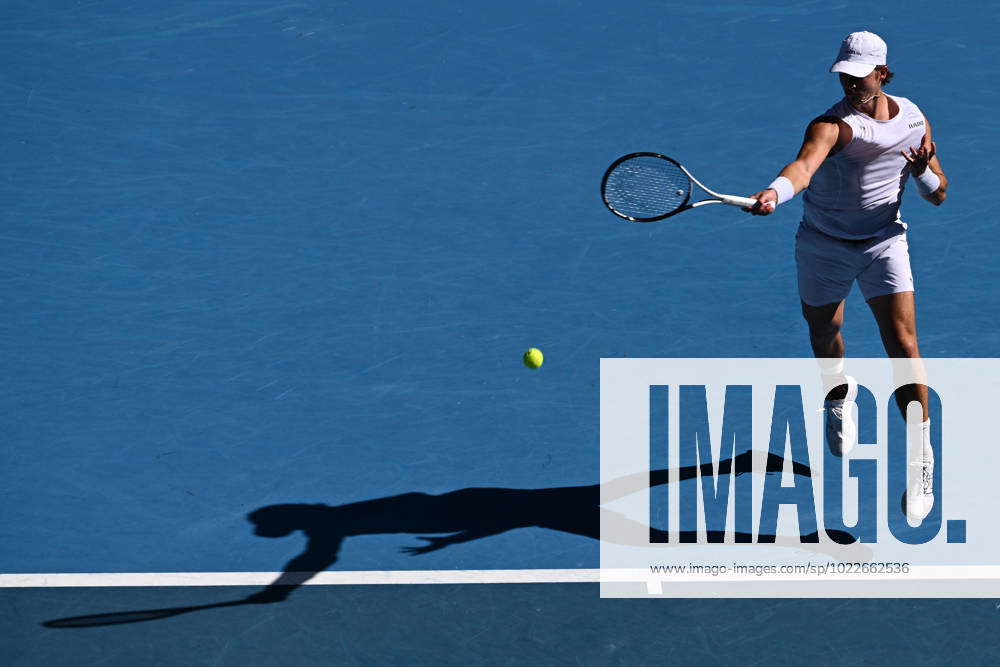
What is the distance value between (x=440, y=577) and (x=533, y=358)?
6.02 ft

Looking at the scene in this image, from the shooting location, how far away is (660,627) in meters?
7.07

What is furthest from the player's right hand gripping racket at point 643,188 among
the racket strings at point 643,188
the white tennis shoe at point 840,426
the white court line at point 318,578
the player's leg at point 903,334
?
the white court line at point 318,578

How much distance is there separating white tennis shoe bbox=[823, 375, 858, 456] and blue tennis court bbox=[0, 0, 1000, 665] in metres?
0.76

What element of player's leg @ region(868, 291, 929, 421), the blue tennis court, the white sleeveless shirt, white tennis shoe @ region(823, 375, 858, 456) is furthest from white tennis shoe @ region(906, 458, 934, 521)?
the white sleeveless shirt

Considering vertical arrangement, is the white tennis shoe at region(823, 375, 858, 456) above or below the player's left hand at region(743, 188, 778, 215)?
below

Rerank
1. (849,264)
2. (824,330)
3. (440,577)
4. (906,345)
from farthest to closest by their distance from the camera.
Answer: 1. (824,330)
2. (849,264)
3. (906,345)
4. (440,577)

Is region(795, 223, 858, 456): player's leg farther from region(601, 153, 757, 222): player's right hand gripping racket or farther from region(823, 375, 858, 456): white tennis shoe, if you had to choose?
region(601, 153, 757, 222): player's right hand gripping racket

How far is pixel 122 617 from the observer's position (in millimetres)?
7238

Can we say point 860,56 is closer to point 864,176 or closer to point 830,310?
point 864,176

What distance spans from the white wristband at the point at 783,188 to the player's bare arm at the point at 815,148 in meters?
0.02

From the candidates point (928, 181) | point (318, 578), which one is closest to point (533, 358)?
point (318, 578)

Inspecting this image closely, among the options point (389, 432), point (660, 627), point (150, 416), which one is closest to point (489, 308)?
point (389, 432)

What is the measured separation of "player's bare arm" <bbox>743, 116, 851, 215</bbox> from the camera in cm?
719

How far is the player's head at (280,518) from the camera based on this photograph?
25.8 feet
